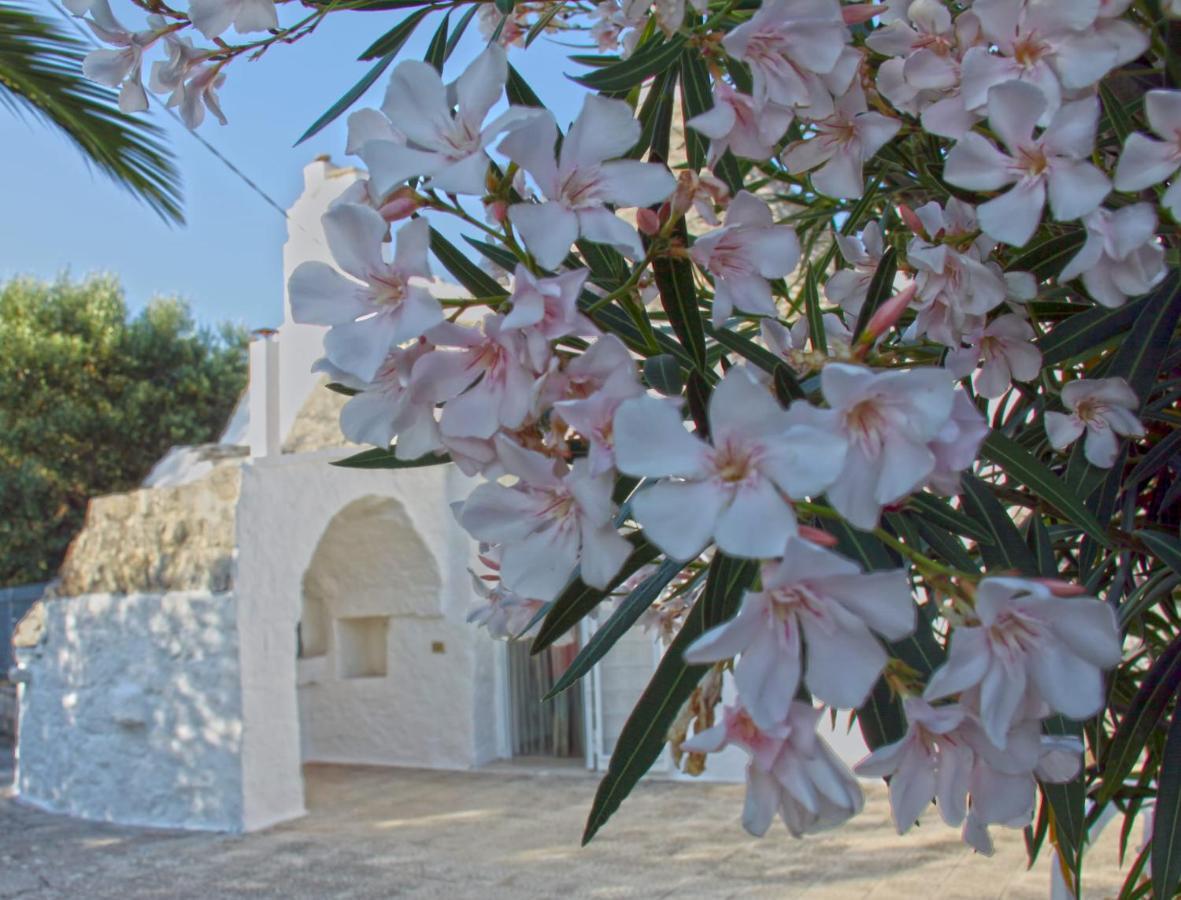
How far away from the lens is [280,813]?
6855mm

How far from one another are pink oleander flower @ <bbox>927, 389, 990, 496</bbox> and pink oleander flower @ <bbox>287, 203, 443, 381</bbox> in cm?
21

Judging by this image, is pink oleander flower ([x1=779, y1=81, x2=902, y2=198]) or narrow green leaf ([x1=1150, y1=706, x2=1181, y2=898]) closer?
pink oleander flower ([x1=779, y1=81, x2=902, y2=198])

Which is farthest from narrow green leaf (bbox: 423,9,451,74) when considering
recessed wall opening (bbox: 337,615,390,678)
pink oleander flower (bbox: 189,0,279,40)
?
recessed wall opening (bbox: 337,615,390,678)

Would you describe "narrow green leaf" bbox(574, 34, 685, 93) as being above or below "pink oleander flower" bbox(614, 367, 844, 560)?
above

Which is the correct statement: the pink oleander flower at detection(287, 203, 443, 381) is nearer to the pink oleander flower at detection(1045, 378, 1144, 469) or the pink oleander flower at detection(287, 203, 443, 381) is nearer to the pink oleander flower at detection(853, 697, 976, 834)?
the pink oleander flower at detection(853, 697, 976, 834)

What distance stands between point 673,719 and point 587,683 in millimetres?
7237

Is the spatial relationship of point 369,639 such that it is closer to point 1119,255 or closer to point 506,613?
point 506,613

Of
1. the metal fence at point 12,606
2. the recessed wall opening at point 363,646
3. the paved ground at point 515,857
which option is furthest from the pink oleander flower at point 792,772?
the metal fence at point 12,606

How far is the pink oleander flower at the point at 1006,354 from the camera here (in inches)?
30.1

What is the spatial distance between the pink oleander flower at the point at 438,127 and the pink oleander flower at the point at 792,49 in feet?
0.44

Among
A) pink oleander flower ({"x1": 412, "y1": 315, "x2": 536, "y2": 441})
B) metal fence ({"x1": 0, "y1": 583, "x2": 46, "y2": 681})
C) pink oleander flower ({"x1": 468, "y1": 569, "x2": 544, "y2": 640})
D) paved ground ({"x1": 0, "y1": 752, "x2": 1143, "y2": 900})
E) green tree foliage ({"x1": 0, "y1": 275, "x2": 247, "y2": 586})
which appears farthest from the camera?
green tree foliage ({"x1": 0, "y1": 275, "x2": 247, "y2": 586})

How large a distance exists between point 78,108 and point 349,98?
306 cm

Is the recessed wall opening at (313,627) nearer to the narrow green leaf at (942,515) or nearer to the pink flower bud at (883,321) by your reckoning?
the narrow green leaf at (942,515)

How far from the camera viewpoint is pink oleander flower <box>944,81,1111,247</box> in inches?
22.6
